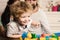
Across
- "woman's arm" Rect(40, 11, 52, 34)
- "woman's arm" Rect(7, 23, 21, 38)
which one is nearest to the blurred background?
"woman's arm" Rect(40, 11, 52, 34)

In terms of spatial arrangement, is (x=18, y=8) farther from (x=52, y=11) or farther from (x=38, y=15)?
(x=52, y=11)

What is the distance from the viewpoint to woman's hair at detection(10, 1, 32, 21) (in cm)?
107

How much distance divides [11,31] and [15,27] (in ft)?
0.14

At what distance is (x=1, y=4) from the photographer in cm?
106

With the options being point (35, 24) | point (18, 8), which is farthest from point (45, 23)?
point (18, 8)

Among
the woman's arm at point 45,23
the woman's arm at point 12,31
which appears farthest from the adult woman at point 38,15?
the woman's arm at point 12,31

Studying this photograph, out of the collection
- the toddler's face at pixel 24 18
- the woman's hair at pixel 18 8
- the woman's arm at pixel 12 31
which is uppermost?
the woman's hair at pixel 18 8

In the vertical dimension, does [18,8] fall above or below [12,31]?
above

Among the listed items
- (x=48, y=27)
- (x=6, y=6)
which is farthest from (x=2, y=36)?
(x=48, y=27)

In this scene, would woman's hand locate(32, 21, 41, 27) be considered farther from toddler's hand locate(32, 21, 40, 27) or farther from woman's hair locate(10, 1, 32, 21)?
woman's hair locate(10, 1, 32, 21)

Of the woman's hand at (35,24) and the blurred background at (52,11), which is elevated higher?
the blurred background at (52,11)

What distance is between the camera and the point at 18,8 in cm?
107

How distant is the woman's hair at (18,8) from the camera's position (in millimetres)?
1069

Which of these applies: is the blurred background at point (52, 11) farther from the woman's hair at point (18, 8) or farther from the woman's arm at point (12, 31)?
the woman's arm at point (12, 31)
